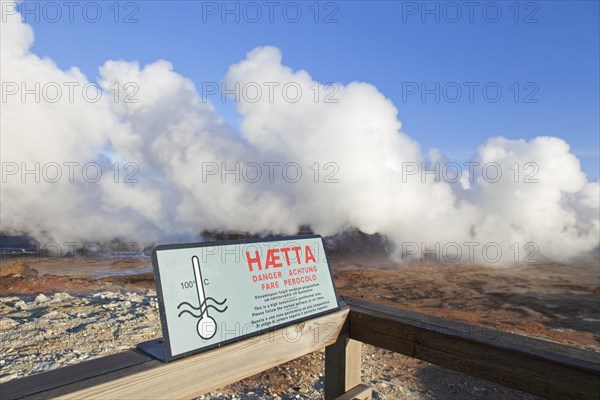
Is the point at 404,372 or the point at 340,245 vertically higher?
the point at 404,372

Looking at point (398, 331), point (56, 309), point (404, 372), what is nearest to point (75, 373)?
point (398, 331)

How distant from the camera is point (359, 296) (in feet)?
29.1

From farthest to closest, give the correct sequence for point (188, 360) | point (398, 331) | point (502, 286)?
point (502, 286) → point (398, 331) → point (188, 360)

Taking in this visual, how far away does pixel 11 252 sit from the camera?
51.8ft

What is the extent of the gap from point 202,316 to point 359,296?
7.73m

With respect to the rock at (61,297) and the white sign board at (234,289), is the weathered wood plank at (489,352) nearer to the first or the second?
the white sign board at (234,289)

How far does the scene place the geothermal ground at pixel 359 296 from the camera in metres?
4.25

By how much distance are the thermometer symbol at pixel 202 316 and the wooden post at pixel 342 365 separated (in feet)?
2.55

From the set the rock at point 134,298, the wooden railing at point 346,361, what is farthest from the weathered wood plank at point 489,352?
the rock at point 134,298

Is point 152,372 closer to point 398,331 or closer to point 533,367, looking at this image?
point 398,331

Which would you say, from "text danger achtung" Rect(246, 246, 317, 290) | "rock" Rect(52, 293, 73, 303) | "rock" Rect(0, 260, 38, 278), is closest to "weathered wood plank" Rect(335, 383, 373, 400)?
"text danger achtung" Rect(246, 246, 317, 290)

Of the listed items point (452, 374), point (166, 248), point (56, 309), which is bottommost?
point (452, 374)

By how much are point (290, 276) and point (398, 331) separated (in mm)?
563

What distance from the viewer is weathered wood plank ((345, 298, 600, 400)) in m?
1.37
